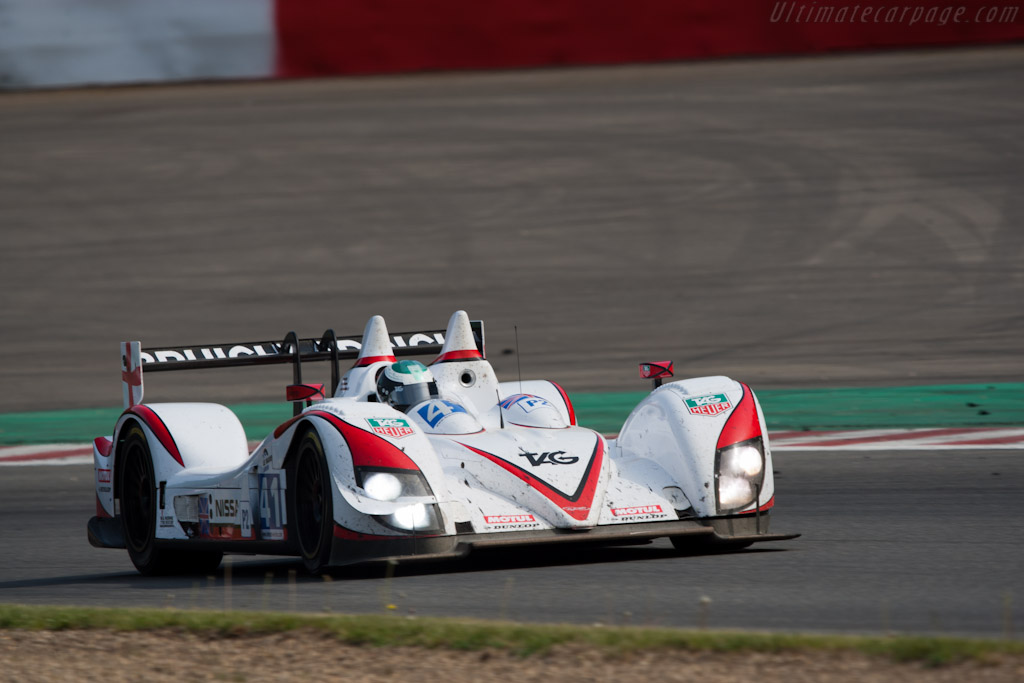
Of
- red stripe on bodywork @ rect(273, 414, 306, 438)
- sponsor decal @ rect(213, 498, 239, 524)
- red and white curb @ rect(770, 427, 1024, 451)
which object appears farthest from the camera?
red and white curb @ rect(770, 427, 1024, 451)

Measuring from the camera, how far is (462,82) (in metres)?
21.9

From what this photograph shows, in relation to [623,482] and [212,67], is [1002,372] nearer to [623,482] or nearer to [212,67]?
[623,482]

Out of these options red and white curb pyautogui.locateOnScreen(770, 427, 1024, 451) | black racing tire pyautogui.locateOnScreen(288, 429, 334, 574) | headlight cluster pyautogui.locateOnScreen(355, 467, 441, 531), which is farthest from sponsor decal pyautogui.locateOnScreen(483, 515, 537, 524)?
red and white curb pyautogui.locateOnScreen(770, 427, 1024, 451)

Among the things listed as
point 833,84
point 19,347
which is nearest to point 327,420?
point 19,347

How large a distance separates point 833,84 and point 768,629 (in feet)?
54.7

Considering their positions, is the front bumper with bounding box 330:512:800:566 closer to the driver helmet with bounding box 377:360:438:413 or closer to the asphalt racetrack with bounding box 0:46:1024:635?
the driver helmet with bounding box 377:360:438:413

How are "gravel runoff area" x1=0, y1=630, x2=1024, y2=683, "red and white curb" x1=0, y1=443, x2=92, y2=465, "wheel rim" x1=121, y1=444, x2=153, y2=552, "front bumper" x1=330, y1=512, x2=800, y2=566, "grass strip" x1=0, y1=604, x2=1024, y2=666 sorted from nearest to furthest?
1. "gravel runoff area" x1=0, y1=630, x2=1024, y2=683
2. "grass strip" x1=0, y1=604, x2=1024, y2=666
3. "front bumper" x1=330, y1=512, x2=800, y2=566
4. "wheel rim" x1=121, y1=444, x2=153, y2=552
5. "red and white curb" x1=0, y1=443, x2=92, y2=465

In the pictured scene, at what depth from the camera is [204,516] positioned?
305 inches

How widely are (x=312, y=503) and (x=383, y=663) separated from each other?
234 centimetres

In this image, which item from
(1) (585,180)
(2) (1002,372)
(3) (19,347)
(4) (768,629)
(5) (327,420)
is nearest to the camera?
(4) (768,629)

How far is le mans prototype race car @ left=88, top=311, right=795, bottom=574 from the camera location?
659 centimetres

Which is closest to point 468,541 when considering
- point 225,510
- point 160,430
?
point 225,510

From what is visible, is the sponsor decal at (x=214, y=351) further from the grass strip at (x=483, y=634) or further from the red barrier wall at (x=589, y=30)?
the red barrier wall at (x=589, y=30)

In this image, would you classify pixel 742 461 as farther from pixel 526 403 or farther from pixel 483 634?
pixel 483 634
